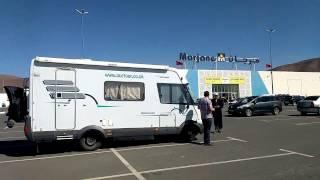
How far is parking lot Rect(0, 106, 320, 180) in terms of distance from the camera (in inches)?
385

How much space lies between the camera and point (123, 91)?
1444 cm

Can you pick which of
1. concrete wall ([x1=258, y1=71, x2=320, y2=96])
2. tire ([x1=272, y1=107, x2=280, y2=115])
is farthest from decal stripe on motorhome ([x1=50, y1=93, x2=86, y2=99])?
concrete wall ([x1=258, y1=71, x2=320, y2=96])

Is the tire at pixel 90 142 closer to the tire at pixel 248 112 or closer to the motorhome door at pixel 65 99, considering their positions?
the motorhome door at pixel 65 99

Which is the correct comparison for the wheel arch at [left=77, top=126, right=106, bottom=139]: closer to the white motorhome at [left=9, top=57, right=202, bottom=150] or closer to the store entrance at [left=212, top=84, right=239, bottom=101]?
the white motorhome at [left=9, top=57, right=202, bottom=150]

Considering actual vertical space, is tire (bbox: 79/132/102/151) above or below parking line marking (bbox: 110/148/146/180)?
above

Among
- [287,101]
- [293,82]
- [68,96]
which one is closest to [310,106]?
[68,96]

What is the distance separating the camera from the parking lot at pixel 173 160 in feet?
32.1

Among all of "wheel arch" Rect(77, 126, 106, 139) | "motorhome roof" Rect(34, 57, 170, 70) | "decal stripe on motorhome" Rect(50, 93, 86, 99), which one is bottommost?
"wheel arch" Rect(77, 126, 106, 139)

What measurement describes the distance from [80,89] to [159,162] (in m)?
3.79

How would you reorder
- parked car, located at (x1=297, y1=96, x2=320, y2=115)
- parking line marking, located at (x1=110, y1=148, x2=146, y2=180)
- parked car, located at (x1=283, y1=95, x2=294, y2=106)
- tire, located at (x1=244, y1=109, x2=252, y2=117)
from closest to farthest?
parking line marking, located at (x1=110, y1=148, x2=146, y2=180) < parked car, located at (x1=297, y1=96, x2=320, y2=115) < tire, located at (x1=244, y1=109, x2=252, y2=117) < parked car, located at (x1=283, y1=95, x2=294, y2=106)

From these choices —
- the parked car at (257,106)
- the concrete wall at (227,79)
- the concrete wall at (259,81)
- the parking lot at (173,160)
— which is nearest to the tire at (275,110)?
the parked car at (257,106)

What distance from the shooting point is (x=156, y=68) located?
49.6ft

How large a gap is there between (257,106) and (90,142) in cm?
2174

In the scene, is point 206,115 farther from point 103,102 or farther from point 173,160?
point 103,102
